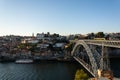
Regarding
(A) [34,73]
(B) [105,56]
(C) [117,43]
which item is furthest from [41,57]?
(C) [117,43]

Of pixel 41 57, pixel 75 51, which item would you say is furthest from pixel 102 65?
pixel 41 57

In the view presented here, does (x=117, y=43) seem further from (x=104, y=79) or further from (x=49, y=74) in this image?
(x=49, y=74)

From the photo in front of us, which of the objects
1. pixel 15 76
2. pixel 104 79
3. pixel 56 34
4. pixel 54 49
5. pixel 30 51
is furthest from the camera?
pixel 56 34

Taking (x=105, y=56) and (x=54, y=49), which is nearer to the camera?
(x=105, y=56)

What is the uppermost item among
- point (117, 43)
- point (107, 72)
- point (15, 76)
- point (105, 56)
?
point (117, 43)

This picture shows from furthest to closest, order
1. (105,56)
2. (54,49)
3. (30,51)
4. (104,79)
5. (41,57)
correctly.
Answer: (54,49)
(30,51)
(41,57)
(105,56)
(104,79)

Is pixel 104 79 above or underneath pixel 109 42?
underneath

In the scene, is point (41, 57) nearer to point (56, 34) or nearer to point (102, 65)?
point (102, 65)

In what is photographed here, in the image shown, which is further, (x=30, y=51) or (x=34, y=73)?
(x=30, y=51)

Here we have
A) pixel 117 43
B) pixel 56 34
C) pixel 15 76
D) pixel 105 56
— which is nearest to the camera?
pixel 117 43
